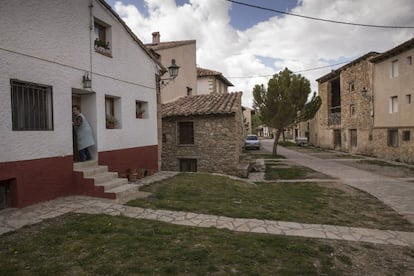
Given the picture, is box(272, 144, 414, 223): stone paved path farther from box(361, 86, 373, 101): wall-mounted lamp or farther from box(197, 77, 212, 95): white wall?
box(197, 77, 212, 95): white wall

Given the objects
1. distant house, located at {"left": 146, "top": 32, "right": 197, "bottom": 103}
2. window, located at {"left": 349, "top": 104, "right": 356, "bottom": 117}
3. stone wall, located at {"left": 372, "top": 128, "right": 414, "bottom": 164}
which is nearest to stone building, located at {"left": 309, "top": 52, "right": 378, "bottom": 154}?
window, located at {"left": 349, "top": 104, "right": 356, "bottom": 117}

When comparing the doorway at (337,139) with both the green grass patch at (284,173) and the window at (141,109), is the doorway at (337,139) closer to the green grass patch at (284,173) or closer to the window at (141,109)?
the green grass patch at (284,173)

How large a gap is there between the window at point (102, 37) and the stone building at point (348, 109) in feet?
65.9

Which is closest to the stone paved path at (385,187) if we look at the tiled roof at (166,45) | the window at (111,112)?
the window at (111,112)

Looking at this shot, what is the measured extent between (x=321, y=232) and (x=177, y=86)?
601 inches

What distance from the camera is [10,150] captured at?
18.0 ft

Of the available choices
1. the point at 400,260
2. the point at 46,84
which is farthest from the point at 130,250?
the point at 46,84

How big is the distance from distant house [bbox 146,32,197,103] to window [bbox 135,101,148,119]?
19.2 ft

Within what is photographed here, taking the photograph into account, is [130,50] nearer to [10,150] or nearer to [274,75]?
[10,150]

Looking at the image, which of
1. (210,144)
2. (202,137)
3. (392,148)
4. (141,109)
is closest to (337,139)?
(392,148)

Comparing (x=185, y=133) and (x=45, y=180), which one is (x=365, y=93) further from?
(x=45, y=180)

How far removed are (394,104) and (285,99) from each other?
7.10m

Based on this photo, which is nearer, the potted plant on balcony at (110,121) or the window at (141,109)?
the potted plant on balcony at (110,121)

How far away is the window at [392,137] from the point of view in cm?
1897
